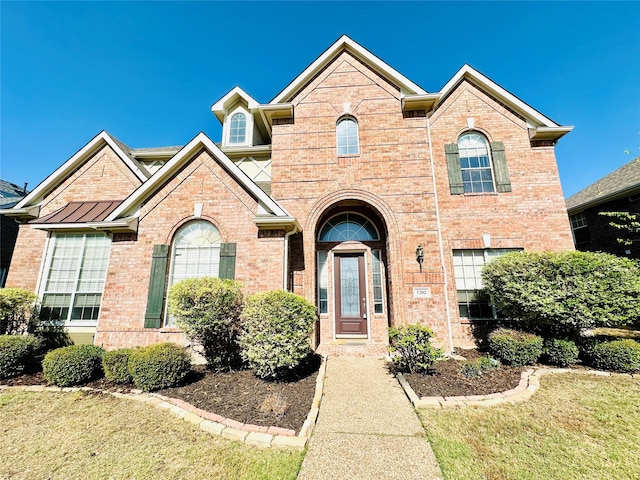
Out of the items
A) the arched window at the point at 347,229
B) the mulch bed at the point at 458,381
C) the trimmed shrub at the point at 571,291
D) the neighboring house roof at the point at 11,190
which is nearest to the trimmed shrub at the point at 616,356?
the trimmed shrub at the point at 571,291

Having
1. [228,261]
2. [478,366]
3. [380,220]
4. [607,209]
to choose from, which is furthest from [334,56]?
[607,209]

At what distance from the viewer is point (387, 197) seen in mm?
8602

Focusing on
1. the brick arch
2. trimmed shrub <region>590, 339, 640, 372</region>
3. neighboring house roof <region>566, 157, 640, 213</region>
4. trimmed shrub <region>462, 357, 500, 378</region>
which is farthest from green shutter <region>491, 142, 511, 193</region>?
neighboring house roof <region>566, 157, 640, 213</region>

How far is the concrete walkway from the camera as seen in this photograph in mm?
3115

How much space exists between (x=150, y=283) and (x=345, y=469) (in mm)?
6689

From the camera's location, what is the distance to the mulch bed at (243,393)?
13.7ft

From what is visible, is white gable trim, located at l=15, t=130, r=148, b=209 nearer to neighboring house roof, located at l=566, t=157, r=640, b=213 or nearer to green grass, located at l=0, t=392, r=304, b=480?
green grass, located at l=0, t=392, r=304, b=480

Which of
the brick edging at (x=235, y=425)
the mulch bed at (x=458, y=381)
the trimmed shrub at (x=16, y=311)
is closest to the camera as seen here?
the brick edging at (x=235, y=425)

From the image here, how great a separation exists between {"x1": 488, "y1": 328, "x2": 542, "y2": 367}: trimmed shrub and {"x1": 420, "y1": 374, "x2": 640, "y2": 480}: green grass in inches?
43.3

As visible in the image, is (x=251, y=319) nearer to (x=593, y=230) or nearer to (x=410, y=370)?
(x=410, y=370)

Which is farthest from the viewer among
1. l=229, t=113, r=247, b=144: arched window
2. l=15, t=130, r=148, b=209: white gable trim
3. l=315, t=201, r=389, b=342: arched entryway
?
l=229, t=113, r=247, b=144: arched window

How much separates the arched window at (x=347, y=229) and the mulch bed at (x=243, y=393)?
430 cm

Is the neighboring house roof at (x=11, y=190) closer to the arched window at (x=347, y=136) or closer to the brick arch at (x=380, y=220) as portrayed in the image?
the brick arch at (x=380, y=220)

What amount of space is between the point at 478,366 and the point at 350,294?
3.96m
